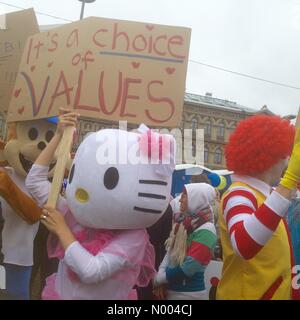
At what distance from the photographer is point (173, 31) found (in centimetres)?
254

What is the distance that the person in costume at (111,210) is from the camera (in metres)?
2.10

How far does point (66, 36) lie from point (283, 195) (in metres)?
1.62

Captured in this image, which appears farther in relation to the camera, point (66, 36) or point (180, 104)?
point (66, 36)

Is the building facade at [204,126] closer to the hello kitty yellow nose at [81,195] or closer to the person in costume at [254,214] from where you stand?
the person in costume at [254,214]

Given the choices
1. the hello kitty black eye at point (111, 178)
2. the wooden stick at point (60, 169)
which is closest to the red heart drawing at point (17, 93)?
the wooden stick at point (60, 169)

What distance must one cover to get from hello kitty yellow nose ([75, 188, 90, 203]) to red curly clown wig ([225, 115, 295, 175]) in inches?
28.6

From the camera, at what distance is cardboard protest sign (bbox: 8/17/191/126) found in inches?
95.5

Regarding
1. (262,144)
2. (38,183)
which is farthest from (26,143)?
(262,144)

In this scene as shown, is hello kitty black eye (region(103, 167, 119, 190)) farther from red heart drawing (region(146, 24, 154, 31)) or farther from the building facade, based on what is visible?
red heart drawing (region(146, 24, 154, 31))

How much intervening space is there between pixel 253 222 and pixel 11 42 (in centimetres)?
222

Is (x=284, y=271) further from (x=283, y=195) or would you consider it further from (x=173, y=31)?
(x=173, y=31)

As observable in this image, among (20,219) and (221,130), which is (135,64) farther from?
(221,130)

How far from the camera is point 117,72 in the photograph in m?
2.47
